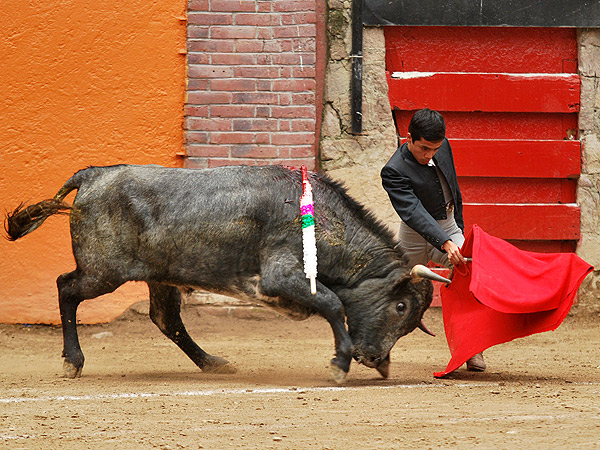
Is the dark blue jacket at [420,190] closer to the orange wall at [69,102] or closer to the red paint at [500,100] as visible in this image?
the red paint at [500,100]

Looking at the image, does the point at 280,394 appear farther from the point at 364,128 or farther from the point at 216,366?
the point at 364,128

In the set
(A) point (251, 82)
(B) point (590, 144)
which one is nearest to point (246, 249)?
(A) point (251, 82)

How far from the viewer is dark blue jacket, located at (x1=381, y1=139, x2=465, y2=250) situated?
5.12 metres

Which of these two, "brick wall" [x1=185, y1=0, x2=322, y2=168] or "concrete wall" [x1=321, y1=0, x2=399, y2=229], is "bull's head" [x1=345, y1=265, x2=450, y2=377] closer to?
"concrete wall" [x1=321, y1=0, x2=399, y2=229]

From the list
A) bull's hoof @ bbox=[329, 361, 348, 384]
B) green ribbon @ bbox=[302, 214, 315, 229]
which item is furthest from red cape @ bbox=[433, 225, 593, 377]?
green ribbon @ bbox=[302, 214, 315, 229]

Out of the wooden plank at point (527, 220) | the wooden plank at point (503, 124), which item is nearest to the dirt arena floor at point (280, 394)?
the wooden plank at point (527, 220)

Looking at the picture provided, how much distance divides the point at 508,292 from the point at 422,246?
0.88 metres

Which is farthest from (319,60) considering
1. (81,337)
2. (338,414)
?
(338,414)

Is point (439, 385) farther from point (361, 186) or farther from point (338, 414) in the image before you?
point (361, 186)

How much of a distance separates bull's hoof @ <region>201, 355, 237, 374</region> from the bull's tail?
54.4 inches

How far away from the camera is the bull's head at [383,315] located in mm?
5219

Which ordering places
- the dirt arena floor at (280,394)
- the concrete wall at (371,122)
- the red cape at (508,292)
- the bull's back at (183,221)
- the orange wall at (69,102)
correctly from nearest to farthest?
the dirt arena floor at (280,394) → the red cape at (508,292) → the bull's back at (183,221) → the orange wall at (69,102) → the concrete wall at (371,122)

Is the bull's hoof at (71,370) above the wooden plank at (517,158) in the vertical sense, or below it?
below

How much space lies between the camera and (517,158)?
24.7 feet
